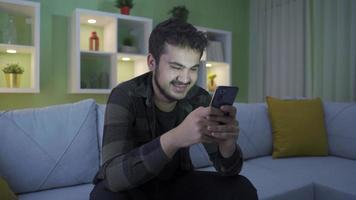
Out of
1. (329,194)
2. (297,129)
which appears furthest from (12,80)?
(329,194)

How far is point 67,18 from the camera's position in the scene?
2557 millimetres

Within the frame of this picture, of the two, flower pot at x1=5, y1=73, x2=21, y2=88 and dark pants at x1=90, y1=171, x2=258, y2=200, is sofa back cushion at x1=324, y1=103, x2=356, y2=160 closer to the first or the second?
dark pants at x1=90, y1=171, x2=258, y2=200

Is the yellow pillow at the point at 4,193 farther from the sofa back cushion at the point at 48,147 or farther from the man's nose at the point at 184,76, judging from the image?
the man's nose at the point at 184,76

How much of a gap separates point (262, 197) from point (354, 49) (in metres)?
1.90

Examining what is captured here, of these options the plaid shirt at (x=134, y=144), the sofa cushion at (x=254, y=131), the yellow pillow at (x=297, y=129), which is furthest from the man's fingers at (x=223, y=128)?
the yellow pillow at (x=297, y=129)

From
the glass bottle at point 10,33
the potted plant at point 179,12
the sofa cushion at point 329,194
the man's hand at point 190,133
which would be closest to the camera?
the man's hand at point 190,133

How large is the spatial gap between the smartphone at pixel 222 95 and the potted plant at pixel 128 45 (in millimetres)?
1883

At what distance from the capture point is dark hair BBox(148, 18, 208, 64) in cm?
97

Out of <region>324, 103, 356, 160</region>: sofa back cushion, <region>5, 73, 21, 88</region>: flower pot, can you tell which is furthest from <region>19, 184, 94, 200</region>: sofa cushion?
<region>324, 103, 356, 160</region>: sofa back cushion

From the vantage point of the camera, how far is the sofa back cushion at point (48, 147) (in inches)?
51.2

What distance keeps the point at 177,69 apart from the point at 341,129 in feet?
5.44

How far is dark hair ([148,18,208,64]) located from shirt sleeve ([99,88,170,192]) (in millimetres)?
181

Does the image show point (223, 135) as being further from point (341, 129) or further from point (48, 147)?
point (341, 129)

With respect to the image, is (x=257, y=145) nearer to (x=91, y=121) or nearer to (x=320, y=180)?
(x=320, y=180)
